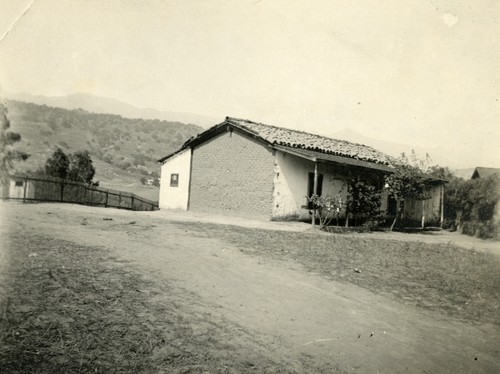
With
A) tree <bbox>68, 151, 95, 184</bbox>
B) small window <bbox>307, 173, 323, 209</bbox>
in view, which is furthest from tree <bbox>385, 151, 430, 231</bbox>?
tree <bbox>68, 151, 95, 184</bbox>

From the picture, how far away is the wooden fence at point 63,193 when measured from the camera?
14119mm

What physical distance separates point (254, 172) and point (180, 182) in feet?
17.1

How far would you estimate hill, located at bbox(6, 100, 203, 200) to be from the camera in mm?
38344

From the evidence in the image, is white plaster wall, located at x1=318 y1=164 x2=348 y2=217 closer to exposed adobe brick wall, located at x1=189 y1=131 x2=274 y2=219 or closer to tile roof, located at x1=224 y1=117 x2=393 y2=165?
tile roof, located at x1=224 y1=117 x2=393 y2=165

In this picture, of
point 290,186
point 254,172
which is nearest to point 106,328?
point 254,172

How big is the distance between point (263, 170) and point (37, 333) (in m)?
13.1

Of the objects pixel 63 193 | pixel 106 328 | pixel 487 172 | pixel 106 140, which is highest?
pixel 106 140

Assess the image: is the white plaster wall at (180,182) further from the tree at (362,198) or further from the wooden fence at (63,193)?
the tree at (362,198)

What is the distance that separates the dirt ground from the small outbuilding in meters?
7.85

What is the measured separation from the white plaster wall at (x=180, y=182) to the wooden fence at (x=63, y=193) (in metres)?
2.84

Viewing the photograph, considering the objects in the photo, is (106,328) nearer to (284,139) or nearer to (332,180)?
(284,139)

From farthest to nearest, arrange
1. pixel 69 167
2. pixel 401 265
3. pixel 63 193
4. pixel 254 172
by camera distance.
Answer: pixel 69 167
pixel 63 193
pixel 254 172
pixel 401 265

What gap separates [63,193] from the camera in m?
16.8

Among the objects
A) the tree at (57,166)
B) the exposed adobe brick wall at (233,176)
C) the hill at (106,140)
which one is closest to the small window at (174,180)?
the exposed adobe brick wall at (233,176)
